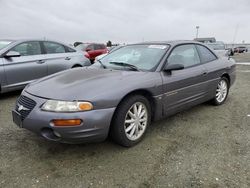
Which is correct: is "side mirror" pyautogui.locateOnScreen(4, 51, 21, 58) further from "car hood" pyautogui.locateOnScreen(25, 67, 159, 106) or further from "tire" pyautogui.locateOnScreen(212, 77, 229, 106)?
"tire" pyautogui.locateOnScreen(212, 77, 229, 106)

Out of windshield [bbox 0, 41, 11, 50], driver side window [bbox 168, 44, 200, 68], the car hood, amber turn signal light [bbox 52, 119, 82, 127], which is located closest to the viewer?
amber turn signal light [bbox 52, 119, 82, 127]

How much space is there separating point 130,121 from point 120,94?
0.43m

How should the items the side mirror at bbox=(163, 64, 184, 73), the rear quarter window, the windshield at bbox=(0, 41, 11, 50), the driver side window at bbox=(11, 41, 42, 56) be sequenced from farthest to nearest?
the driver side window at bbox=(11, 41, 42, 56)
the windshield at bbox=(0, 41, 11, 50)
the rear quarter window
the side mirror at bbox=(163, 64, 184, 73)

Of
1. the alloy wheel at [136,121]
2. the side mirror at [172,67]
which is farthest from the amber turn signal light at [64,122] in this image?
the side mirror at [172,67]

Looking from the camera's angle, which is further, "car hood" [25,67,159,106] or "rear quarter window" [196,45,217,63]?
"rear quarter window" [196,45,217,63]

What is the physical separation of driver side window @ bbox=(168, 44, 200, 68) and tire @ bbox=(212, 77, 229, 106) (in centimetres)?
94

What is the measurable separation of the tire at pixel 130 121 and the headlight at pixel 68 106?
0.40 m

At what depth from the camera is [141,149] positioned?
304 centimetres

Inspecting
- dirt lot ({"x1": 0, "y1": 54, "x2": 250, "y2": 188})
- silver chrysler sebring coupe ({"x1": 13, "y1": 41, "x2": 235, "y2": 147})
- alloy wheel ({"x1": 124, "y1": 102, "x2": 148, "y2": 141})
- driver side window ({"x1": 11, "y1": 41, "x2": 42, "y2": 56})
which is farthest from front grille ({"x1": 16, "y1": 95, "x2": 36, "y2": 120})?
driver side window ({"x1": 11, "y1": 41, "x2": 42, "y2": 56})

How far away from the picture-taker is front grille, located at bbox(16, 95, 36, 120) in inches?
107

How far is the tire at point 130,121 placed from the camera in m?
2.82

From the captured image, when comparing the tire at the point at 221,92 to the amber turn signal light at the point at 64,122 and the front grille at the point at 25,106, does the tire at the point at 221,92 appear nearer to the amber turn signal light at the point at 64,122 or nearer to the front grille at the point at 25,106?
the amber turn signal light at the point at 64,122

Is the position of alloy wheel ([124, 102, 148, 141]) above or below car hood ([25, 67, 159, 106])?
below

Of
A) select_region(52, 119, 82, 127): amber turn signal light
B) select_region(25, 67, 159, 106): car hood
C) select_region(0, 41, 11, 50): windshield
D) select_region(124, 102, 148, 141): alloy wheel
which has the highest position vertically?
select_region(0, 41, 11, 50): windshield
